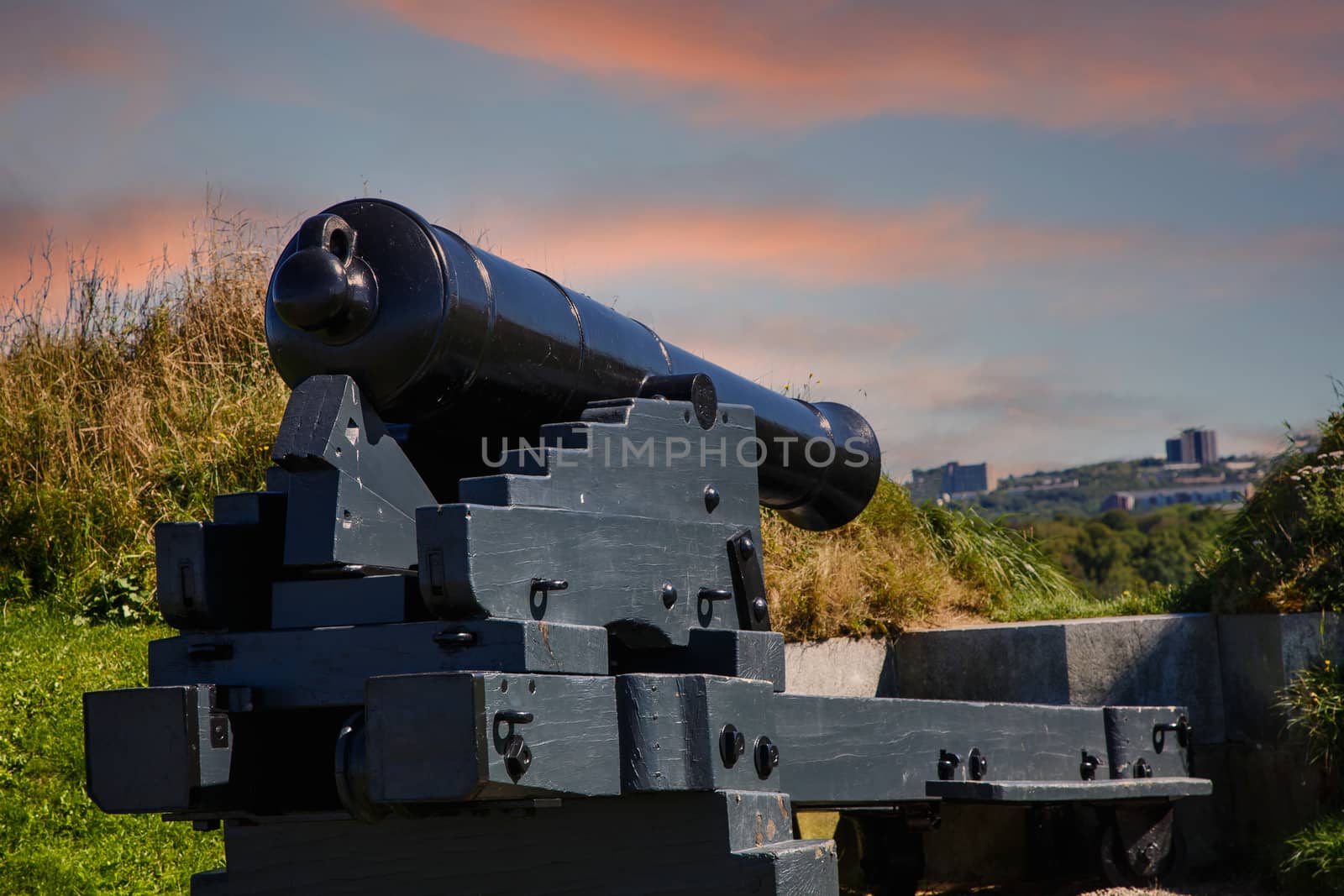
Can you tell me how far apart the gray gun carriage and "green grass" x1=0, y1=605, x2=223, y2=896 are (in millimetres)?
1578

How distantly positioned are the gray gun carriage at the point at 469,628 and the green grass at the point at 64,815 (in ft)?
5.18

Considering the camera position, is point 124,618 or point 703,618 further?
point 124,618

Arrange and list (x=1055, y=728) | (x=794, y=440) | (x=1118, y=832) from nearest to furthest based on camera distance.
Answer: (x=794, y=440) < (x=1055, y=728) < (x=1118, y=832)

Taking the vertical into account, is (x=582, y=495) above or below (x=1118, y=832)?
above

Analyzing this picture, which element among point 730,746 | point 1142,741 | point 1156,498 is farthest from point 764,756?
point 1156,498

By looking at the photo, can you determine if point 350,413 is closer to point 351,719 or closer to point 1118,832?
point 351,719

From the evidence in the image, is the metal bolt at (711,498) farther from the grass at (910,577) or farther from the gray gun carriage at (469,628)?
the grass at (910,577)

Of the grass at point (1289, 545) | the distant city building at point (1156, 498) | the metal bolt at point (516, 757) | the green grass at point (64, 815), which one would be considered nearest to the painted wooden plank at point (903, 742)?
the metal bolt at point (516, 757)

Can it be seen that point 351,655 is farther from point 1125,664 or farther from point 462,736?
point 1125,664

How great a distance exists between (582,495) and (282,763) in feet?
2.76

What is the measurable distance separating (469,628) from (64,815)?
290 cm

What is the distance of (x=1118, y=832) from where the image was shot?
540 cm

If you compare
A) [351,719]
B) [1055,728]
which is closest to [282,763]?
[351,719]

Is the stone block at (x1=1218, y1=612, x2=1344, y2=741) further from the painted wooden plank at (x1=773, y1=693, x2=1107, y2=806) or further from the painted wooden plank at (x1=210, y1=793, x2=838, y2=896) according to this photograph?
the painted wooden plank at (x1=210, y1=793, x2=838, y2=896)
